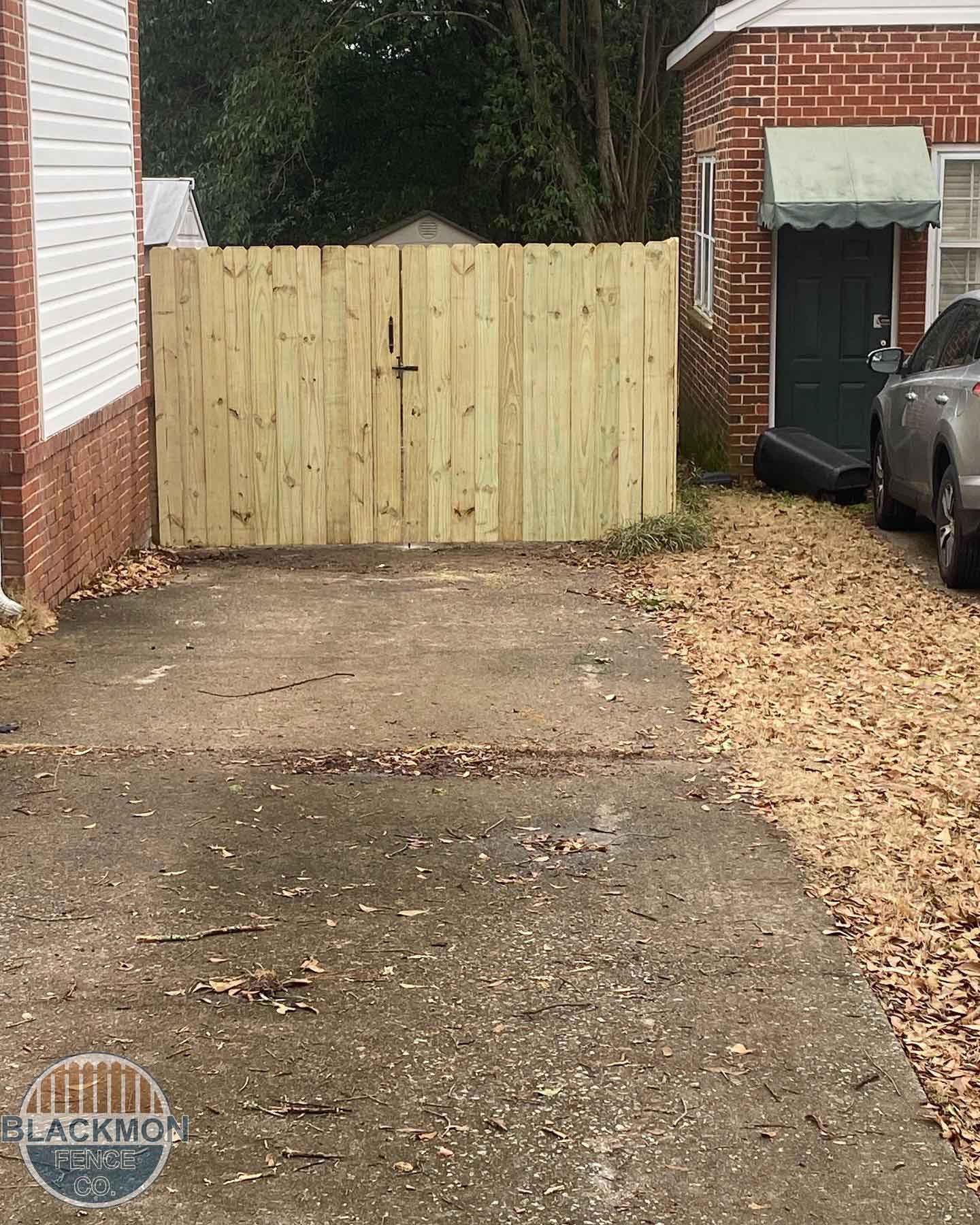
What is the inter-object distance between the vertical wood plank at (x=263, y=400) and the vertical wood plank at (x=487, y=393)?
137cm

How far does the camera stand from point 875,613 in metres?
9.65

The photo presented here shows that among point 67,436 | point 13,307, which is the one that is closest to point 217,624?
point 67,436

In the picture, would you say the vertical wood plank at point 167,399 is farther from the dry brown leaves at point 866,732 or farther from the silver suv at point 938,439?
the silver suv at point 938,439

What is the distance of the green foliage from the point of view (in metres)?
21.9

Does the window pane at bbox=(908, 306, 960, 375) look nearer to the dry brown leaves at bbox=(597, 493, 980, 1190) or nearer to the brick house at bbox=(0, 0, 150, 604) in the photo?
the dry brown leaves at bbox=(597, 493, 980, 1190)

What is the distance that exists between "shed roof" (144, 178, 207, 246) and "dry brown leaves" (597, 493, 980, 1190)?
6488mm

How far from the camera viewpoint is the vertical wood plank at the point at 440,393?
11.4 metres

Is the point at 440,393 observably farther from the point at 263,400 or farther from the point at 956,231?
the point at 956,231

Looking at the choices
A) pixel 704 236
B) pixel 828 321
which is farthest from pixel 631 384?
pixel 704 236

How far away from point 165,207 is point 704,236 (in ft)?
17.3

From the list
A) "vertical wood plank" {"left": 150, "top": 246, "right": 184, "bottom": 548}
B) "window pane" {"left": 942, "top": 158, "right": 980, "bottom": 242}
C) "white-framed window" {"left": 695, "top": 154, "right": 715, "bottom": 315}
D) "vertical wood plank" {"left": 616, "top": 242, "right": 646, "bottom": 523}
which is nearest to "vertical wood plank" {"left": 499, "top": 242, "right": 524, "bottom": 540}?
"vertical wood plank" {"left": 616, "top": 242, "right": 646, "bottom": 523}

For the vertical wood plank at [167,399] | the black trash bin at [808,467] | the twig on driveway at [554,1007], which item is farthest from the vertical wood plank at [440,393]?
the twig on driveway at [554,1007]

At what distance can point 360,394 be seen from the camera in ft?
37.9

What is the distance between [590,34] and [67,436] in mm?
14660
